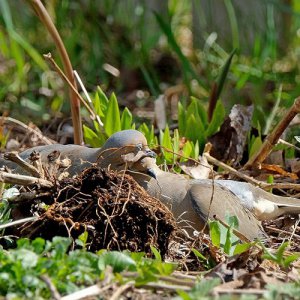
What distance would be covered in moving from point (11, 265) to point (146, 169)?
1296mm

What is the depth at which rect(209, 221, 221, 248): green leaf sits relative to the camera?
3.59 metres

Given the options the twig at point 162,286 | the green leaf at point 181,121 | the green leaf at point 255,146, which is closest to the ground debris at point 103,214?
the twig at point 162,286

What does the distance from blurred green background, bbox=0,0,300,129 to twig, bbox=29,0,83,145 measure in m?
1.66

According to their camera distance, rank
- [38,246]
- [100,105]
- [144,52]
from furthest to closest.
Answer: [144,52]
[100,105]
[38,246]

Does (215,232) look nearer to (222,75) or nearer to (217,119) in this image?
(217,119)

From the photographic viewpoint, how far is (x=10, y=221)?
11.5 ft

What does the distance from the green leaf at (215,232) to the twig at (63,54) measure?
1.39 m

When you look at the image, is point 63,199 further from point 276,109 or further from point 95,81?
point 95,81

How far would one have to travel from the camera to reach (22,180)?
3.57 meters

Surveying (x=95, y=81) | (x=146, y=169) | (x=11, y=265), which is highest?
(x=11, y=265)

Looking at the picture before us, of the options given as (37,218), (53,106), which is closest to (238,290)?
(37,218)

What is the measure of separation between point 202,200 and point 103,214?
0.58 metres

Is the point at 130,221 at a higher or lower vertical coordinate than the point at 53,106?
higher

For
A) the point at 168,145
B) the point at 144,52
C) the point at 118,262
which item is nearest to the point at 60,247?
the point at 118,262
